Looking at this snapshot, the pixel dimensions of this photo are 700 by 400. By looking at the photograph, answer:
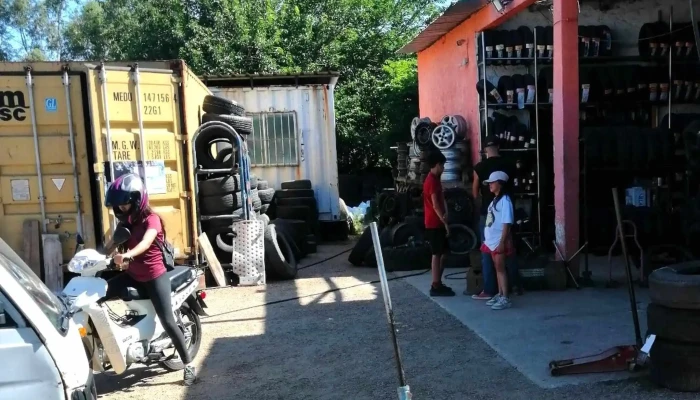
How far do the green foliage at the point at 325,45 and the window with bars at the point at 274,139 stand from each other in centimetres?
647

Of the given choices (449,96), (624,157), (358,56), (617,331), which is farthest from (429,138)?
(358,56)

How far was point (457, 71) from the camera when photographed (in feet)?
43.1

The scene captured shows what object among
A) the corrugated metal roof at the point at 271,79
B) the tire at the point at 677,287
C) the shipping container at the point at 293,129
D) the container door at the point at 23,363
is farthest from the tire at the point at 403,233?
the container door at the point at 23,363

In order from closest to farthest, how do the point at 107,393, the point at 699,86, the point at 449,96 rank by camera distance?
the point at 107,393, the point at 699,86, the point at 449,96

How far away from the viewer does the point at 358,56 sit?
24875 mm

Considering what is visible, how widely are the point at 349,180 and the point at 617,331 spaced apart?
50.2 ft

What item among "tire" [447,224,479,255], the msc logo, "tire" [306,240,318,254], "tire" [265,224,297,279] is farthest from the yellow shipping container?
"tire" [447,224,479,255]

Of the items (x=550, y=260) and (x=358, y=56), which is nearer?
(x=550, y=260)

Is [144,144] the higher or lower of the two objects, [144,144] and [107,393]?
the higher

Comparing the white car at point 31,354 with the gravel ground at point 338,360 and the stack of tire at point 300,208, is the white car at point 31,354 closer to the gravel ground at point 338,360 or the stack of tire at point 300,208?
the gravel ground at point 338,360

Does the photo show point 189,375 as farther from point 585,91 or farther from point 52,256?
point 585,91

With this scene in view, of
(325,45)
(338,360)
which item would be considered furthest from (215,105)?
(325,45)

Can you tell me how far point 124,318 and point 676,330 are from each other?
4.25 m

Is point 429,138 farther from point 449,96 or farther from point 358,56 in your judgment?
point 358,56
